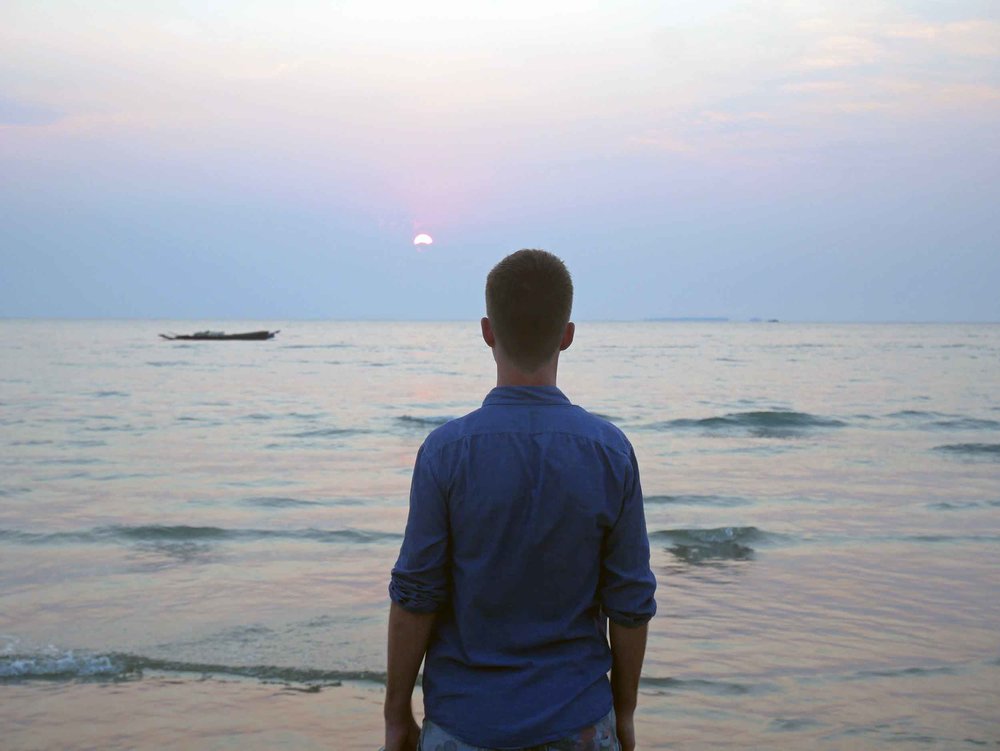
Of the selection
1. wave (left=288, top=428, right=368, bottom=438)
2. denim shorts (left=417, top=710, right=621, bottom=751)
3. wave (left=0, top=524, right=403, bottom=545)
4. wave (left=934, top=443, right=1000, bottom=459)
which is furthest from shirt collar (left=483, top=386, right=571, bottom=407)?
wave (left=288, top=428, right=368, bottom=438)

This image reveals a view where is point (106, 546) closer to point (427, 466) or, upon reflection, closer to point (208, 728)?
point (208, 728)

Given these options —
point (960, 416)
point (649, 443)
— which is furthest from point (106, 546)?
point (960, 416)

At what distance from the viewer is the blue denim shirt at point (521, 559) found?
220 centimetres

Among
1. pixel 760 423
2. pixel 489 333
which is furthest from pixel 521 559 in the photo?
pixel 760 423

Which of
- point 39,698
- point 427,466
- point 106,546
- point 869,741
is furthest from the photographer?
point 106,546

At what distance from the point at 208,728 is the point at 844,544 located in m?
6.95

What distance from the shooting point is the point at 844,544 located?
10117 millimetres

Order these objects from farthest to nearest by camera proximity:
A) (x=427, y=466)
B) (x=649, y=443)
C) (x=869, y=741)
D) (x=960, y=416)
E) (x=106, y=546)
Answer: (x=960, y=416) < (x=649, y=443) < (x=106, y=546) < (x=869, y=741) < (x=427, y=466)

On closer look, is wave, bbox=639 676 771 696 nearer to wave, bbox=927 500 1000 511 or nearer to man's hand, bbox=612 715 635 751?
man's hand, bbox=612 715 635 751

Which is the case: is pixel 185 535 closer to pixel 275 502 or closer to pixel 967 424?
pixel 275 502

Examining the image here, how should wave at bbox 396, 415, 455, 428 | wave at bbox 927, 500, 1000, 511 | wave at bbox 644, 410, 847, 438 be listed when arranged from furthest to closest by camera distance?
wave at bbox 396, 415, 455, 428, wave at bbox 644, 410, 847, 438, wave at bbox 927, 500, 1000, 511

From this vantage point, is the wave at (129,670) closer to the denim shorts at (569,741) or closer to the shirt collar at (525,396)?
the denim shorts at (569,741)

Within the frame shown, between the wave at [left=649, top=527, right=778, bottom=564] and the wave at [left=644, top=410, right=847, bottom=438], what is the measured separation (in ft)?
38.8

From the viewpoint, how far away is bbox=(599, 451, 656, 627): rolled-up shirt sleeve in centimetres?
229
